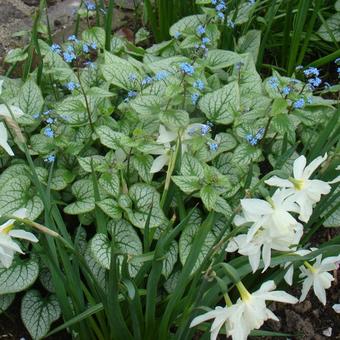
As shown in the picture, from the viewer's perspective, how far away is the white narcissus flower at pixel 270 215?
1.16m

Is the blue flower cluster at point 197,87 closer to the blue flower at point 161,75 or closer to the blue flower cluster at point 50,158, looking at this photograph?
the blue flower at point 161,75

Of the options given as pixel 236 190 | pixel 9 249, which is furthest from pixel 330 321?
pixel 9 249

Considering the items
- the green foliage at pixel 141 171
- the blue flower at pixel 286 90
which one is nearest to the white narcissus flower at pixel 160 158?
the green foliage at pixel 141 171

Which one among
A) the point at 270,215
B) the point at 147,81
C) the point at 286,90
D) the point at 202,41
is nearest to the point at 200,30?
the point at 202,41

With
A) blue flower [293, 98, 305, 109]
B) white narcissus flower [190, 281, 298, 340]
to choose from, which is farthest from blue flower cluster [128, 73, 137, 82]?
white narcissus flower [190, 281, 298, 340]

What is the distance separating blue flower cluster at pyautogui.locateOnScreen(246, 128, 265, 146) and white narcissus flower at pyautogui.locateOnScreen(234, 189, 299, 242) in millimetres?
647

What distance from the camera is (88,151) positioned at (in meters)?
1.92

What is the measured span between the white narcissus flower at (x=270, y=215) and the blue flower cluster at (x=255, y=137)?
2.12ft

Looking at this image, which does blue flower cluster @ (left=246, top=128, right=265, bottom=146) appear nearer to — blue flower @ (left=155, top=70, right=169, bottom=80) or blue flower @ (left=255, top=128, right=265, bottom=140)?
blue flower @ (left=255, top=128, right=265, bottom=140)

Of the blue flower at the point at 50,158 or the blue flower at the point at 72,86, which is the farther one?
the blue flower at the point at 72,86

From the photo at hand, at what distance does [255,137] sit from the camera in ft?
6.07

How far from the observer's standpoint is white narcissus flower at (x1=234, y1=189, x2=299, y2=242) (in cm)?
116

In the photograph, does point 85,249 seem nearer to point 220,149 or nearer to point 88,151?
point 88,151

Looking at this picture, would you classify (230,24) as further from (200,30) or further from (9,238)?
(9,238)
